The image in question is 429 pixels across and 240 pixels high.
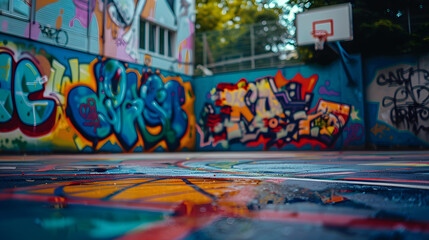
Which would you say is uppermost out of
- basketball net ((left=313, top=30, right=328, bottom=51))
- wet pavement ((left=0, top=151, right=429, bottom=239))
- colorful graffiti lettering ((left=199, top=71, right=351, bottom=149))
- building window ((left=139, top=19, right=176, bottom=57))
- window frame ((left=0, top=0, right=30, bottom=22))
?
building window ((left=139, top=19, right=176, bottom=57))

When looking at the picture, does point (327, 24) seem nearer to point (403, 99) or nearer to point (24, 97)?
point (403, 99)

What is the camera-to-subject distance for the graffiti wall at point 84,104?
924 centimetres

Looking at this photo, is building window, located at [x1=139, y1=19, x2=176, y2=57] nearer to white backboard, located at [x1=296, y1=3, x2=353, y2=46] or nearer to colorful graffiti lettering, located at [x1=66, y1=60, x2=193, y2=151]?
colorful graffiti lettering, located at [x1=66, y1=60, x2=193, y2=151]

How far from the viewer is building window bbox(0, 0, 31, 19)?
9031mm

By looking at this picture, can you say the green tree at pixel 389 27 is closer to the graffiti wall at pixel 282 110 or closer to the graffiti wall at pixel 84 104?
the graffiti wall at pixel 282 110

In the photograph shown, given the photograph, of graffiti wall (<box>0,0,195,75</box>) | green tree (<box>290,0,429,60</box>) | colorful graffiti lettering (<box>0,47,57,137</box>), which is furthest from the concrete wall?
green tree (<box>290,0,429,60</box>)

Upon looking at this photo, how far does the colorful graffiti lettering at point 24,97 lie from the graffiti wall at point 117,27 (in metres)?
0.83

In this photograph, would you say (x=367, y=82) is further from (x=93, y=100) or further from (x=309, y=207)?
(x=309, y=207)

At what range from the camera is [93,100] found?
11.2 metres

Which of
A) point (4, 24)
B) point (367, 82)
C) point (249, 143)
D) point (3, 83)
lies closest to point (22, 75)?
point (3, 83)

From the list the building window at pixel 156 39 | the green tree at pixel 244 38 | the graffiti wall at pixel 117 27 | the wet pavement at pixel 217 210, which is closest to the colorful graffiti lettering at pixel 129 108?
the graffiti wall at pixel 117 27

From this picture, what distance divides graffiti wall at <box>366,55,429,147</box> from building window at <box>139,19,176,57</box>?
8.61 m

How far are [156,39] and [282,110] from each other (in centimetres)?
636

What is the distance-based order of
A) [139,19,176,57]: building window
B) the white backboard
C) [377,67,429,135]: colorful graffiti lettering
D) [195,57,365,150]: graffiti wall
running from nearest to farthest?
1. the white backboard
2. [377,67,429,135]: colorful graffiti lettering
3. [195,57,365,150]: graffiti wall
4. [139,19,176,57]: building window
